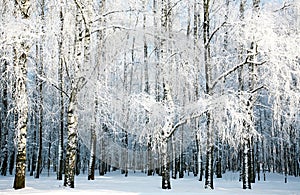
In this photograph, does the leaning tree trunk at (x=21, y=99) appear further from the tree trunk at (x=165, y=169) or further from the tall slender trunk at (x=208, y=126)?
the tall slender trunk at (x=208, y=126)

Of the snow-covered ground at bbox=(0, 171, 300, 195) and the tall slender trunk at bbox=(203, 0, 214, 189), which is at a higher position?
the tall slender trunk at bbox=(203, 0, 214, 189)

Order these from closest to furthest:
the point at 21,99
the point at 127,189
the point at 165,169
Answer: the point at 21,99 → the point at 127,189 → the point at 165,169

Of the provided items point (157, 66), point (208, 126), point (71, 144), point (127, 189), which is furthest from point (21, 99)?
point (208, 126)

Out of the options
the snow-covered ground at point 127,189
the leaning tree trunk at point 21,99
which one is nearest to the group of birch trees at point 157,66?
the leaning tree trunk at point 21,99

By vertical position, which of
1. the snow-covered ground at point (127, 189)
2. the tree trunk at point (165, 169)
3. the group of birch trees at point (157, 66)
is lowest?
the snow-covered ground at point (127, 189)

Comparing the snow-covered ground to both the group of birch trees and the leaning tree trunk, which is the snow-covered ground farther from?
the group of birch trees

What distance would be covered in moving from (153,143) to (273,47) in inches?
202

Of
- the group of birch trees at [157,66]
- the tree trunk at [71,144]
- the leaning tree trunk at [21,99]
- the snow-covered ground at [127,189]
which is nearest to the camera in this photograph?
the snow-covered ground at [127,189]

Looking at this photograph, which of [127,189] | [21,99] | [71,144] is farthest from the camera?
[127,189]

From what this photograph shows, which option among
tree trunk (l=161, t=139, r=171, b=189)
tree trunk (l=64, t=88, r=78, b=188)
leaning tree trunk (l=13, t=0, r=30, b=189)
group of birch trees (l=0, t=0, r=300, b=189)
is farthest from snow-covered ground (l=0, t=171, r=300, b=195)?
group of birch trees (l=0, t=0, r=300, b=189)

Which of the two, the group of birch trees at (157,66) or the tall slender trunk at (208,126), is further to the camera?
the tall slender trunk at (208,126)

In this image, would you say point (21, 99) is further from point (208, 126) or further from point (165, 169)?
point (208, 126)

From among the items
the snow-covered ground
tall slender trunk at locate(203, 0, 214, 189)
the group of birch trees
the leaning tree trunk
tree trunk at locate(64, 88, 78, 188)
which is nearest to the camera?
the snow-covered ground

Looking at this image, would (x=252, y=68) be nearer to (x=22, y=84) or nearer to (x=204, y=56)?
(x=204, y=56)
